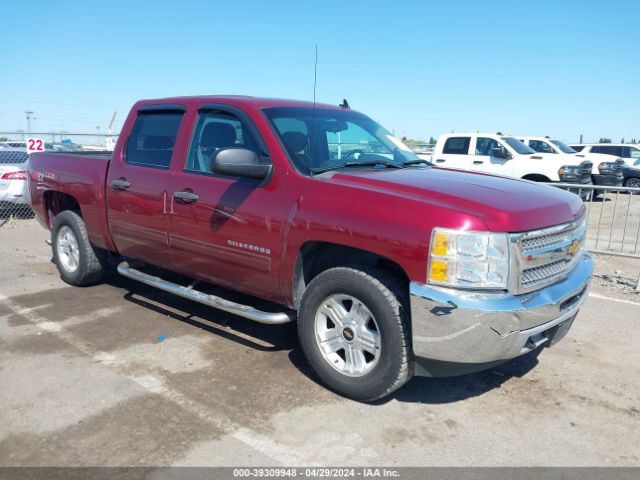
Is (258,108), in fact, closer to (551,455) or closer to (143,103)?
(143,103)

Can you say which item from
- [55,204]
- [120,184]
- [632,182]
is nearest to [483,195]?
[120,184]

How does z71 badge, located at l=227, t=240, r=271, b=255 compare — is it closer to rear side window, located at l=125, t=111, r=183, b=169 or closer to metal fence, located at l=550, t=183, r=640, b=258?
rear side window, located at l=125, t=111, r=183, b=169

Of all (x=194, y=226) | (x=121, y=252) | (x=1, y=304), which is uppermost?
(x=194, y=226)

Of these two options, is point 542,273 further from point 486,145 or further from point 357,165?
point 486,145

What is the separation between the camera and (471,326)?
297cm

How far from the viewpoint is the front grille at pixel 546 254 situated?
3.11m

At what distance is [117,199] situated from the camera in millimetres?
5059

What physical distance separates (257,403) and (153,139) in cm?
268

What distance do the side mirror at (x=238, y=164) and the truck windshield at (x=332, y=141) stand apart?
244 mm

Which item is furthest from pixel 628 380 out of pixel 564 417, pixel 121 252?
pixel 121 252

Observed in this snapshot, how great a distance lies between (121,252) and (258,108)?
7.13 feet

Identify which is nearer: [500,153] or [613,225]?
[613,225]

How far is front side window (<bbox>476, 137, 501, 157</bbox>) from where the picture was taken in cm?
1420

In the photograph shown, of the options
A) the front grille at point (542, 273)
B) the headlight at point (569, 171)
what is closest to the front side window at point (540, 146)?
the headlight at point (569, 171)
